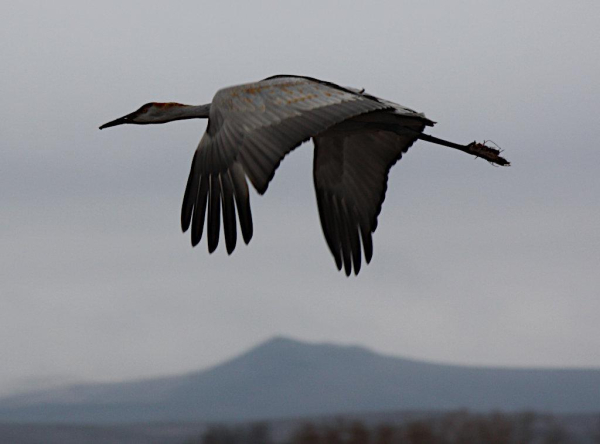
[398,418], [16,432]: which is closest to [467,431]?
[398,418]

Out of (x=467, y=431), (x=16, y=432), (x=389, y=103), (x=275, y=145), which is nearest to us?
(x=275, y=145)

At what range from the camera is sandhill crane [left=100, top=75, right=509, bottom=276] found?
1246 cm

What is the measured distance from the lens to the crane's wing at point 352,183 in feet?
53.5

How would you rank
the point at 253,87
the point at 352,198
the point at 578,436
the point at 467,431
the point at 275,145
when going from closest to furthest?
the point at 275,145 → the point at 253,87 → the point at 352,198 → the point at 467,431 → the point at 578,436

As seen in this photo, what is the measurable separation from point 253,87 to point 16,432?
154 meters

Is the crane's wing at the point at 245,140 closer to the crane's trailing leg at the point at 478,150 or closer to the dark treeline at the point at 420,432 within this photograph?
the crane's trailing leg at the point at 478,150

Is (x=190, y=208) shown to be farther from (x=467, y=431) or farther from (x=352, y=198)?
(x=467, y=431)

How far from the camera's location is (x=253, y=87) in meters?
13.4

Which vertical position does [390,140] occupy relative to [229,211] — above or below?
above

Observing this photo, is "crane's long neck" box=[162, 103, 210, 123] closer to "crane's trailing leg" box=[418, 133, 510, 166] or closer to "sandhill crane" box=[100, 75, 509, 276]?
"sandhill crane" box=[100, 75, 509, 276]

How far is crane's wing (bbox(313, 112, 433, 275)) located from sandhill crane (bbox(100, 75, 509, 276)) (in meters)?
0.01

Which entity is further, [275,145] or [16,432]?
[16,432]

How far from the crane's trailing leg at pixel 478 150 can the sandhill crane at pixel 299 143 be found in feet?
0.04

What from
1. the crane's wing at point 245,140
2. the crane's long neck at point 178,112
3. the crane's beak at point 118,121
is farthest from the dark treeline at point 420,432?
the crane's wing at point 245,140
